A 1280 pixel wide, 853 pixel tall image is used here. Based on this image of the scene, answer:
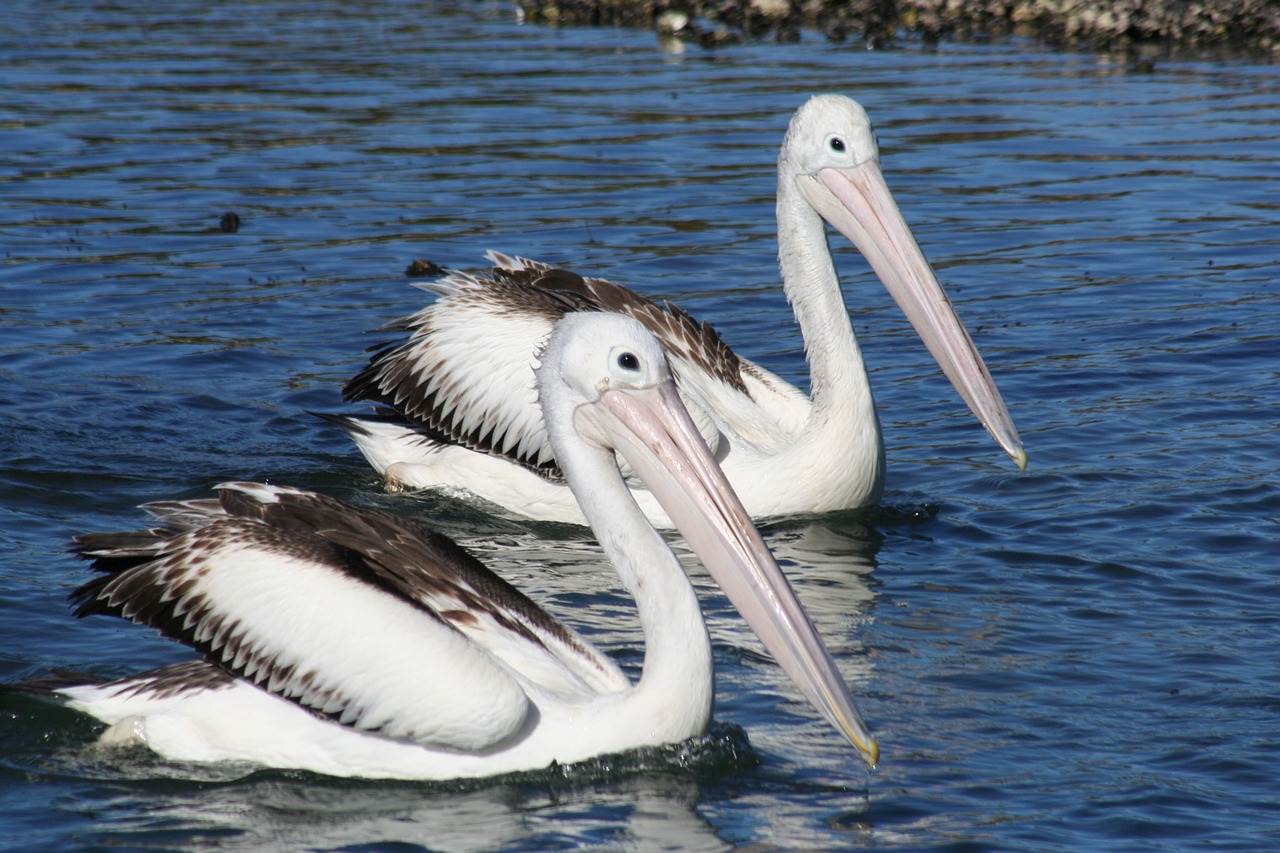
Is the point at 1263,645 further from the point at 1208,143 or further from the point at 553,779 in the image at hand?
the point at 1208,143

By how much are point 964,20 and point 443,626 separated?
52.8 feet

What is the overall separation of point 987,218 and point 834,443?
16.4 ft

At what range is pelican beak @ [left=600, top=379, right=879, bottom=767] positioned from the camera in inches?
152

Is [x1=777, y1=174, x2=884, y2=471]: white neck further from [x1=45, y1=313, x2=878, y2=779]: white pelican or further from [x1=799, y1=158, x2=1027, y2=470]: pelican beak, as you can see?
[x1=45, y1=313, x2=878, y2=779]: white pelican

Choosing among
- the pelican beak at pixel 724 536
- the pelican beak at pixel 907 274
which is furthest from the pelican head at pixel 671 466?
the pelican beak at pixel 907 274

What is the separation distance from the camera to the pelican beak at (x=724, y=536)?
3.86 m

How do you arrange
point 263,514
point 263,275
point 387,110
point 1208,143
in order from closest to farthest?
point 263,514 → point 263,275 → point 1208,143 → point 387,110

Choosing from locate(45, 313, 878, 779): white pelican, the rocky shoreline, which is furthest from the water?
the rocky shoreline

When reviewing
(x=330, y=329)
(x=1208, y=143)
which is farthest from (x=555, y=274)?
(x=1208, y=143)

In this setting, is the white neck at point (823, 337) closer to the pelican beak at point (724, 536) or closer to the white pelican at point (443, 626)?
the white pelican at point (443, 626)

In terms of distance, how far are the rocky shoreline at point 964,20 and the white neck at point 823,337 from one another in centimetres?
1162

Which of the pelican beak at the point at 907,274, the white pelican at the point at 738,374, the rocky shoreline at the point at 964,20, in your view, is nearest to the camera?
the pelican beak at the point at 907,274

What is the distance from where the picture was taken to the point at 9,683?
450 cm

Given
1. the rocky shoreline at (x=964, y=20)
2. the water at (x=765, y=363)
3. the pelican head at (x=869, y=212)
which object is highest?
the rocky shoreline at (x=964, y=20)
